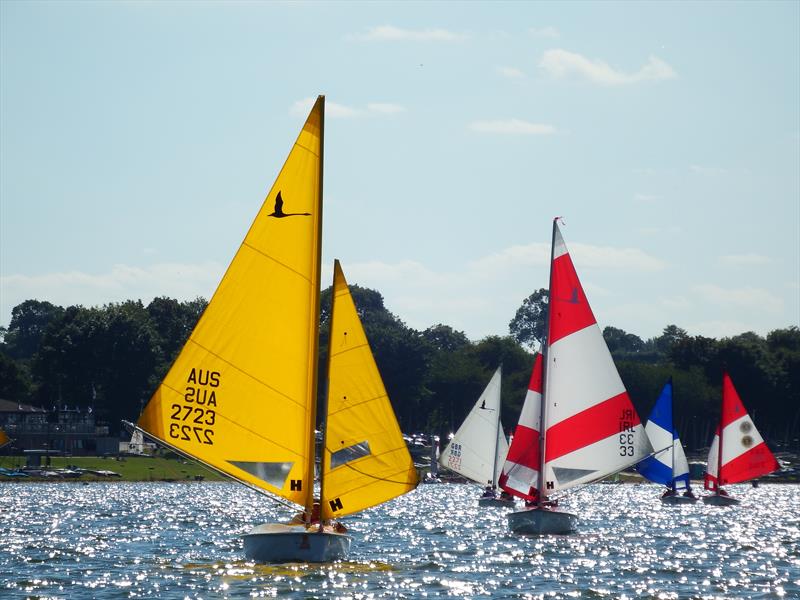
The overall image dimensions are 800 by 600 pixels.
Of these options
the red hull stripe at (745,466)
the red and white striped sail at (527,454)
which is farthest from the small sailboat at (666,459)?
the red and white striped sail at (527,454)

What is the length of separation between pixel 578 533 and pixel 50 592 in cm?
2619

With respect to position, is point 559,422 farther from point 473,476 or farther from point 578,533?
point 473,476

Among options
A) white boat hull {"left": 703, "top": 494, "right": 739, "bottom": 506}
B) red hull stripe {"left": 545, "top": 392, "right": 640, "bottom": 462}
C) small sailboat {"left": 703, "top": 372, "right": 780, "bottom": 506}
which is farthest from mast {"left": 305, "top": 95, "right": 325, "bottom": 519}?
small sailboat {"left": 703, "top": 372, "right": 780, "bottom": 506}

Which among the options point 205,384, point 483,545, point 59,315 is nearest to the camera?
point 205,384

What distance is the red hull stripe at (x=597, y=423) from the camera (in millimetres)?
48500

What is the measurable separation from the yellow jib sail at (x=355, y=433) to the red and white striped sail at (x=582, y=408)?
48.3 feet

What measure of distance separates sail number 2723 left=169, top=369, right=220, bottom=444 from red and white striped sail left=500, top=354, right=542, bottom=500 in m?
18.3

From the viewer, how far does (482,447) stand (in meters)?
78.1

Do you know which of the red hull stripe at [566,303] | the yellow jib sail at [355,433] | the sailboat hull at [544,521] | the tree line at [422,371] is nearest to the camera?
the yellow jib sail at [355,433]

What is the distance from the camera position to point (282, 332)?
34625 millimetres

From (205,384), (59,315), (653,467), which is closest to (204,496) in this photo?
(653,467)

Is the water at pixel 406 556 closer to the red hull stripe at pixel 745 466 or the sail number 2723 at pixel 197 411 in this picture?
the sail number 2723 at pixel 197 411

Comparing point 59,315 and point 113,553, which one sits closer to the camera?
point 113,553

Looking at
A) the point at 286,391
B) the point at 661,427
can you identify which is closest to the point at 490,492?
the point at 661,427
